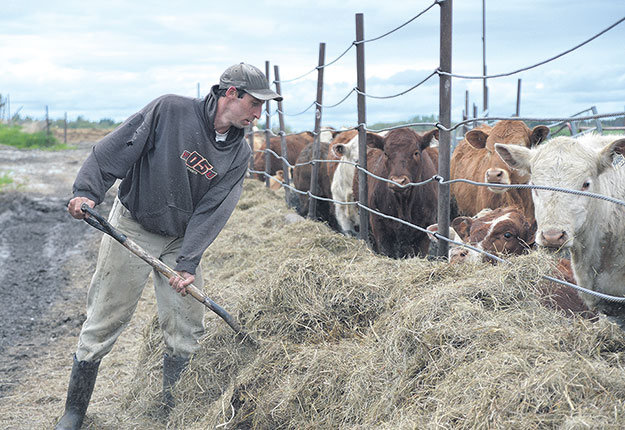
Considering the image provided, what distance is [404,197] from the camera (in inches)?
260

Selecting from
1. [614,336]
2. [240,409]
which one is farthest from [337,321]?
[614,336]

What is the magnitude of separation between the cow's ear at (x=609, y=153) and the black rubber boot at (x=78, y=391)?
332cm

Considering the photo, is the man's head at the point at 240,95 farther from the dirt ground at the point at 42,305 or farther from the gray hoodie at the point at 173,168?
the dirt ground at the point at 42,305

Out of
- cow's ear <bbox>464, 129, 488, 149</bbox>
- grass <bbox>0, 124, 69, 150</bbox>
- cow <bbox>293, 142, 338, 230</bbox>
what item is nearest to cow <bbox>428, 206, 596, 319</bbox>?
cow's ear <bbox>464, 129, 488, 149</bbox>

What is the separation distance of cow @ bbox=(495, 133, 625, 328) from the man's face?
70.6 inches

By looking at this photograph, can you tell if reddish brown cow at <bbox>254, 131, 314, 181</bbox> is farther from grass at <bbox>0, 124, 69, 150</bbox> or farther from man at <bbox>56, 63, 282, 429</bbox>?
grass at <bbox>0, 124, 69, 150</bbox>

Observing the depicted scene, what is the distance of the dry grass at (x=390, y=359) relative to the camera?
2.53 metres

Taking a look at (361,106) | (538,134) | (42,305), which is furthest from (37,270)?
(538,134)

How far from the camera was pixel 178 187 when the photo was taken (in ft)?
13.1

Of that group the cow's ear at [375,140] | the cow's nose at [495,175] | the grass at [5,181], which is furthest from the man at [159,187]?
the grass at [5,181]

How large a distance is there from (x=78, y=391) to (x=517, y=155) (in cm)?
319

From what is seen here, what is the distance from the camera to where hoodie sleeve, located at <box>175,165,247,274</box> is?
3.91m

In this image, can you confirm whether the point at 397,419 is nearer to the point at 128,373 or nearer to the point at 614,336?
the point at 614,336

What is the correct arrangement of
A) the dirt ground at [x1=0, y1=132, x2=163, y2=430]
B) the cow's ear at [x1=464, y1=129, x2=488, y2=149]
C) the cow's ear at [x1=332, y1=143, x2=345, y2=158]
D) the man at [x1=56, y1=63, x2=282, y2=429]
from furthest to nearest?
1. the cow's ear at [x1=332, y1=143, x2=345, y2=158]
2. the cow's ear at [x1=464, y1=129, x2=488, y2=149]
3. the dirt ground at [x1=0, y1=132, x2=163, y2=430]
4. the man at [x1=56, y1=63, x2=282, y2=429]
